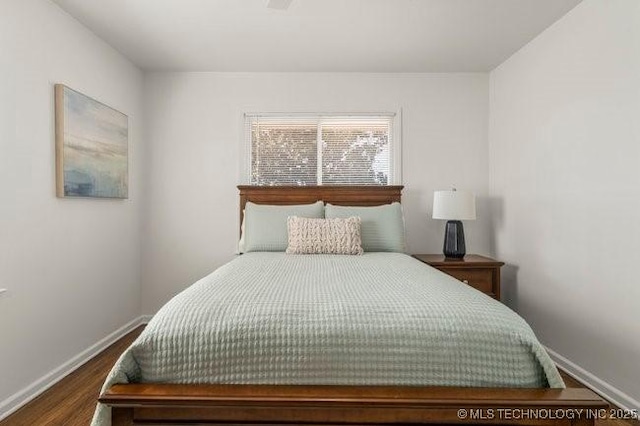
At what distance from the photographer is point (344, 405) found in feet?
3.50

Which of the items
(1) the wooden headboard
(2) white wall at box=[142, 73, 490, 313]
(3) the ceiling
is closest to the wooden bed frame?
(3) the ceiling

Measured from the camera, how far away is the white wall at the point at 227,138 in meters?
3.53

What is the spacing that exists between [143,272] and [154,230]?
43 centimetres

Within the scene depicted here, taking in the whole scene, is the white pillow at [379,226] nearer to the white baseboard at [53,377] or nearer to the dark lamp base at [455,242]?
the dark lamp base at [455,242]

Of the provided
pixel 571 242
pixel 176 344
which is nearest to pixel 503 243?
pixel 571 242

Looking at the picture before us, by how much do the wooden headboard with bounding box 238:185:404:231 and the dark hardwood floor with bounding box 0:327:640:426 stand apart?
1744 millimetres

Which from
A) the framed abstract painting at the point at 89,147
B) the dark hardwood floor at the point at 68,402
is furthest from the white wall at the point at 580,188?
the framed abstract painting at the point at 89,147

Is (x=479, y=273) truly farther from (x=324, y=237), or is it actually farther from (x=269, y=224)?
(x=269, y=224)

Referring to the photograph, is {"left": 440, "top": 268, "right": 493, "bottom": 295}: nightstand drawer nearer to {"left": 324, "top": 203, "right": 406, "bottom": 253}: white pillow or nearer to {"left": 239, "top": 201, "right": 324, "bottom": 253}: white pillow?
{"left": 324, "top": 203, "right": 406, "bottom": 253}: white pillow

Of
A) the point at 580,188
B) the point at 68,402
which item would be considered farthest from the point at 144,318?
the point at 580,188

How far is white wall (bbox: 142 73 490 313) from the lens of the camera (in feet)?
11.6

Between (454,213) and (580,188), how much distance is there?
921mm

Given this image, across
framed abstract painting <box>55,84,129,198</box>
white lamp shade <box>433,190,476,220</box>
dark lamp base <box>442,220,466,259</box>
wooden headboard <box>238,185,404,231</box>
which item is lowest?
dark lamp base <box>442,220,466,259</box>

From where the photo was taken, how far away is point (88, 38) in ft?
8.89
